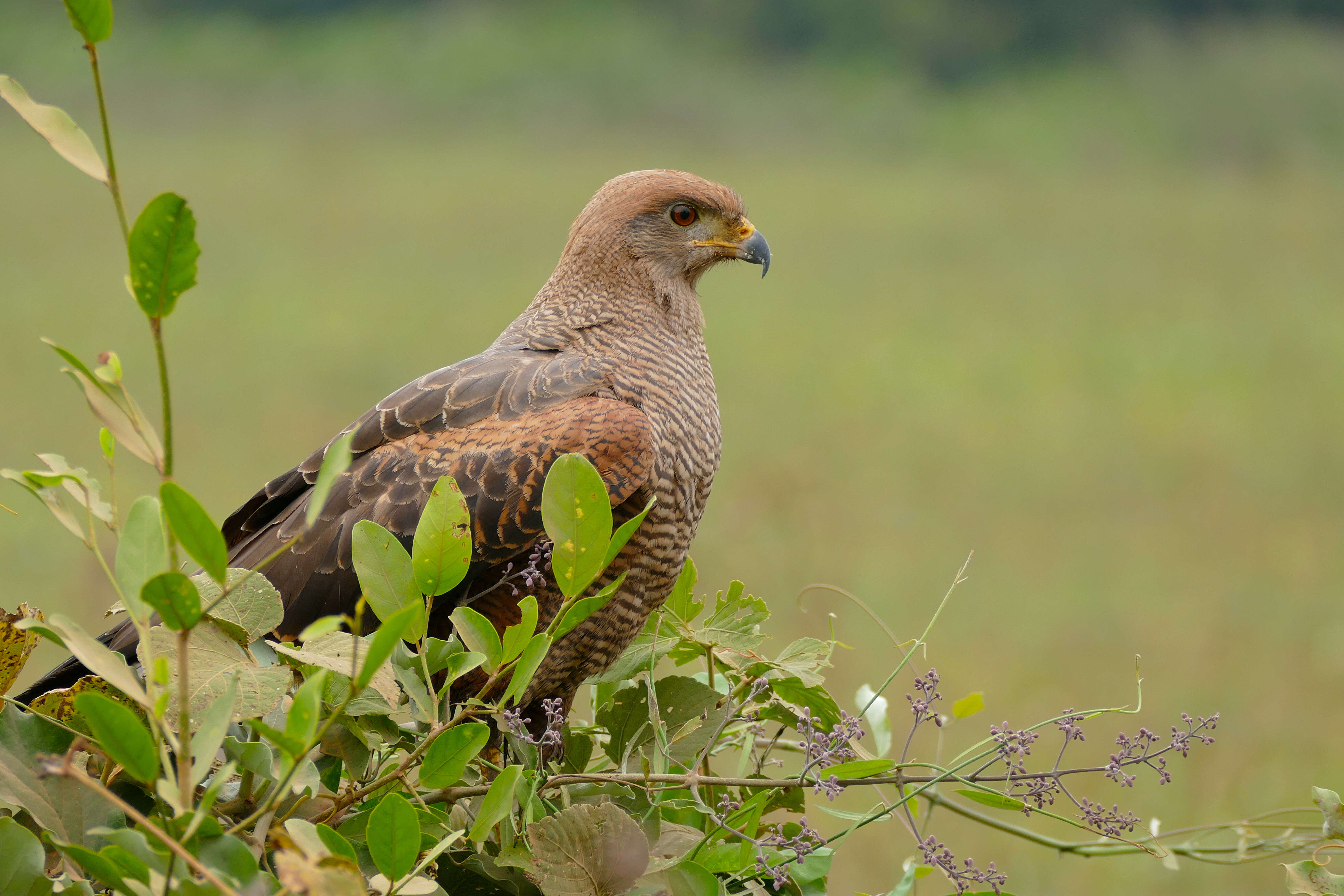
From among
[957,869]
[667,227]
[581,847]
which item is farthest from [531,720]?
[667,227]

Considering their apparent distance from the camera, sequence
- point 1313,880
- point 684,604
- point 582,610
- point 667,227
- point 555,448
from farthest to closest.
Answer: point 667,227
point 555,448
point 684,604
point 1313,880
point 582,610

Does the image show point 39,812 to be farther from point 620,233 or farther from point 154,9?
point 154,9

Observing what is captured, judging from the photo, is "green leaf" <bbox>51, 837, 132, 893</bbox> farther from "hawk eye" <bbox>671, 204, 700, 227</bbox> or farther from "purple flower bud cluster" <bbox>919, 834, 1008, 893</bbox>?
"hawk eye" <bbox>671, 204, 700, 227</bbox>

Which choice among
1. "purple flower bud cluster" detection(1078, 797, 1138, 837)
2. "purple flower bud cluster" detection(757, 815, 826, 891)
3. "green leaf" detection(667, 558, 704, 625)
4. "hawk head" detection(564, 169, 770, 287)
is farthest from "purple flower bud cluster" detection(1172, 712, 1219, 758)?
"hawk head" detection(564, 169, 770, 287)

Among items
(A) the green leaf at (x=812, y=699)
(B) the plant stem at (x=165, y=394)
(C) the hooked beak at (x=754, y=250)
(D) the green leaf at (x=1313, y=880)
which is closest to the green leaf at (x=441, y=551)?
(B) the plant stem at (x=165, y=394)

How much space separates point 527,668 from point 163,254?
17 centimetres

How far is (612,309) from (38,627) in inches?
24.4

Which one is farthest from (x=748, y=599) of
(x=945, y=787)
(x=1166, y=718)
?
(x=1166, y=718)

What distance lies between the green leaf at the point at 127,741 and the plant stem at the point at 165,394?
0.06 meters

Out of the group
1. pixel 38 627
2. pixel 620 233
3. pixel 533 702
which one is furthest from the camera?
pixel 620 233

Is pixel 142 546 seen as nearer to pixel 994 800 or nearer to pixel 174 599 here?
pixel 174 599

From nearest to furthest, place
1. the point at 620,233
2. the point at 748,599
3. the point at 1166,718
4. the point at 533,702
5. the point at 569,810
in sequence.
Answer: the point at 569,810
the point at 748,599
the point at 533,702
the point at 620,233
the point at 1166,718

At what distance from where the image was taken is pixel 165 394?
233mm

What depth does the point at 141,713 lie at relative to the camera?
36 cm
